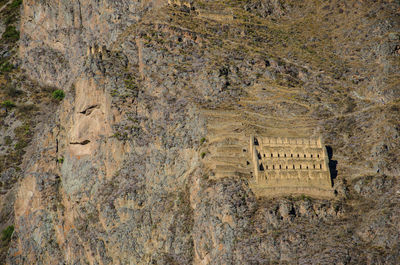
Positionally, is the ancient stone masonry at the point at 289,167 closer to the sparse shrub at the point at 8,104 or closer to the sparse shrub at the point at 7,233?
the sparse shrub at the point at 7,233

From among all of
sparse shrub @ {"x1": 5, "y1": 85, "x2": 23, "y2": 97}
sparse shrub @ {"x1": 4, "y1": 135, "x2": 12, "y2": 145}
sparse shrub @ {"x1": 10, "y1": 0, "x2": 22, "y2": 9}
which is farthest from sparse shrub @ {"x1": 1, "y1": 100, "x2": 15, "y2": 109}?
sparse shrub @ {"x1": 10, "y1": 0, "x2": 22, "y2": 9}

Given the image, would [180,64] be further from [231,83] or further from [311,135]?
[311,135]

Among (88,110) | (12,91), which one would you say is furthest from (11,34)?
(88,110)

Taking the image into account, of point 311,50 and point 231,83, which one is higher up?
point 311,50

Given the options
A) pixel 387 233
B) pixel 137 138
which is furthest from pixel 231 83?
pixel 387 233

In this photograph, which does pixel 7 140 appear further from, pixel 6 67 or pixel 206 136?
pixel 206 136

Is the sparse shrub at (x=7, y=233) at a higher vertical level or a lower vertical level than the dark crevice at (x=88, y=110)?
lower

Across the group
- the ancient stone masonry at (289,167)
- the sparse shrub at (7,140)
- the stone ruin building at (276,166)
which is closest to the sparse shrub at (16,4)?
the sparse shrub at (7,140)
